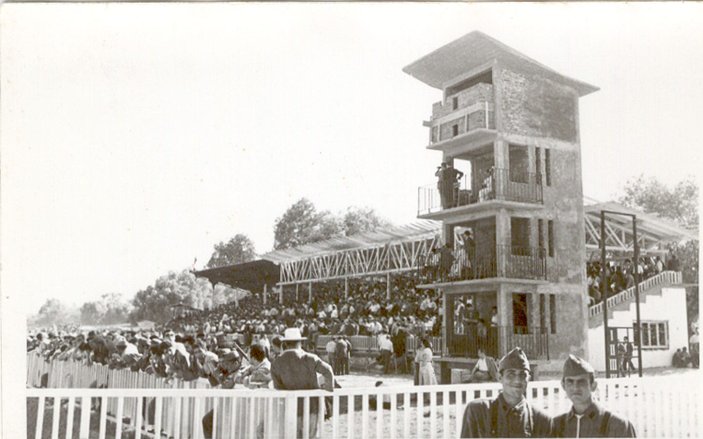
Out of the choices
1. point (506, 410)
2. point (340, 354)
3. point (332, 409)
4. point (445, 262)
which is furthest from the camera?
point (340, 354)

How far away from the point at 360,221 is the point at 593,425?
3.11 meters

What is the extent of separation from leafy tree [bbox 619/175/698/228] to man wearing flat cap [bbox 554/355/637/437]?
7.66 ft

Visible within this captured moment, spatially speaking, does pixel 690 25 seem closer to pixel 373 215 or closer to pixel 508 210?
pixel 508 210

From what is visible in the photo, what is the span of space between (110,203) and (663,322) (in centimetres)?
551

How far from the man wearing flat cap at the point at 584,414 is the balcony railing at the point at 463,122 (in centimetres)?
283

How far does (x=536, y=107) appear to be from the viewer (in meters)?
6.90

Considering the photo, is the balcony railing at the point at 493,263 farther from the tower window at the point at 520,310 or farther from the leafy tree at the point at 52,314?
the leafy tree at the point at 52,314

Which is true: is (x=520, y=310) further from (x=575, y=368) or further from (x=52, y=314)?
(x=52, y=314)

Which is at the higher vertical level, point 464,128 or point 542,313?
point 464,128

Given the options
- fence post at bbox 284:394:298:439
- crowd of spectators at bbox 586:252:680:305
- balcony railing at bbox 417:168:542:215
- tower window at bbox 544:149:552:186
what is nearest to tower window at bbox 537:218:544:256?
balcony railing at bbox 417:168:542:215

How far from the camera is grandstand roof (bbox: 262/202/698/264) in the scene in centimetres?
650

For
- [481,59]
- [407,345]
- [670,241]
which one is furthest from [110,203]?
[670,241]

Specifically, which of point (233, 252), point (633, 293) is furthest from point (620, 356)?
point (233, 252)

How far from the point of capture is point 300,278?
26.5 feet
